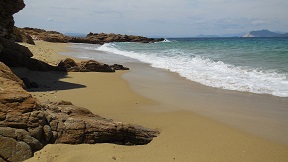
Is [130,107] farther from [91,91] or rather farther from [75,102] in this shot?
[91,91]

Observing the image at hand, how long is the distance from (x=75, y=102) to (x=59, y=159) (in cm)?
376

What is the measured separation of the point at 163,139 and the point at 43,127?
2226mm

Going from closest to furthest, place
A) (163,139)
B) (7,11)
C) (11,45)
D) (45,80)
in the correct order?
(163,139), (7,11), (45,80), (11,45)

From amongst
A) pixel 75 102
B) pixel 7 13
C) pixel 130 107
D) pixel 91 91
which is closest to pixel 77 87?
pixel 91 91

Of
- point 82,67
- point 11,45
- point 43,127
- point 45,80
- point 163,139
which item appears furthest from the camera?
point 82,67

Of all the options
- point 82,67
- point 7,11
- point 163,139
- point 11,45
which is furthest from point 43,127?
point 82,67

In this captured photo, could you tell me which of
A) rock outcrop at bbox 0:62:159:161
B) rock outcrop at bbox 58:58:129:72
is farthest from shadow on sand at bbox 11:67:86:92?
rock outcrop at bbox 0:62:159:161

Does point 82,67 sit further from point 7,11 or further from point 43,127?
point 43,127

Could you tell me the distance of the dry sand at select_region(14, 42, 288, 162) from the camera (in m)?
4.66

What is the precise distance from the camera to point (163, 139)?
5488mm

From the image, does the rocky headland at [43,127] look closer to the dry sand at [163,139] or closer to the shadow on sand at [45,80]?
the dry sand at [163,139]

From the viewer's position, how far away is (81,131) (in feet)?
16.3

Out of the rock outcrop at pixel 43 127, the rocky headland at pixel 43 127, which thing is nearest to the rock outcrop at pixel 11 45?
the rocky headland at pixel 43 127

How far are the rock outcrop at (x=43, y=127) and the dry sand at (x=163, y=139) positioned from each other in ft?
0.55
